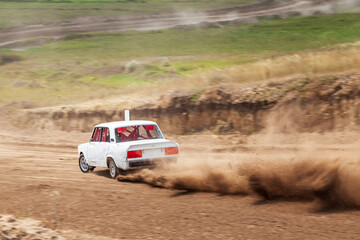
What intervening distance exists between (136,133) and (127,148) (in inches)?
41.7

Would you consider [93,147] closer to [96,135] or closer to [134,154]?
[96,135]

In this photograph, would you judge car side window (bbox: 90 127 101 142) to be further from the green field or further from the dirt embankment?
the green field

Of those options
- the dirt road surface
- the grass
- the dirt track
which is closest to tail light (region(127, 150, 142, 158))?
the dirt road surface

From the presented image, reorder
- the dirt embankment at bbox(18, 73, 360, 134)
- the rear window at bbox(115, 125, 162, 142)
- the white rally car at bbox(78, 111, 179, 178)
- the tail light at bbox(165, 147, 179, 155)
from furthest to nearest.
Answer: the dirt embankment at bbox(18, 73, 360, 134), the rear window at bbox(115, 125, 162, 142), the tail light at bbox(165, 147, 179, 155), the white rally car at bbox(78, 111, 179, 178)

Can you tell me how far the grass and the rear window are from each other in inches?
1584

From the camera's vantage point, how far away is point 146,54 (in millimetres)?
43219

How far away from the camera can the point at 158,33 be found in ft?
155

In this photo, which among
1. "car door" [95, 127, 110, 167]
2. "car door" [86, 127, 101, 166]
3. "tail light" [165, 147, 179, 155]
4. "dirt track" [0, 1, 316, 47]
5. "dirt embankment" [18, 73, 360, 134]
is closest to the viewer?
"tail light" [165, 147, 179, 155]

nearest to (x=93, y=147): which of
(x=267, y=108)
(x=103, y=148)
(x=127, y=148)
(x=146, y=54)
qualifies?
(x=103, y=148)

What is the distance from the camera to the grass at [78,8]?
53.1 m

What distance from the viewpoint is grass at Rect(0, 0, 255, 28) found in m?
53.1

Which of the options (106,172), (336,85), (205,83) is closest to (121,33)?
(205,83)

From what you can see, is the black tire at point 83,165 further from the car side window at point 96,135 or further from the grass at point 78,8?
the grass at point 78,8

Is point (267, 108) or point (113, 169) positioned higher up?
point (267, 108)
